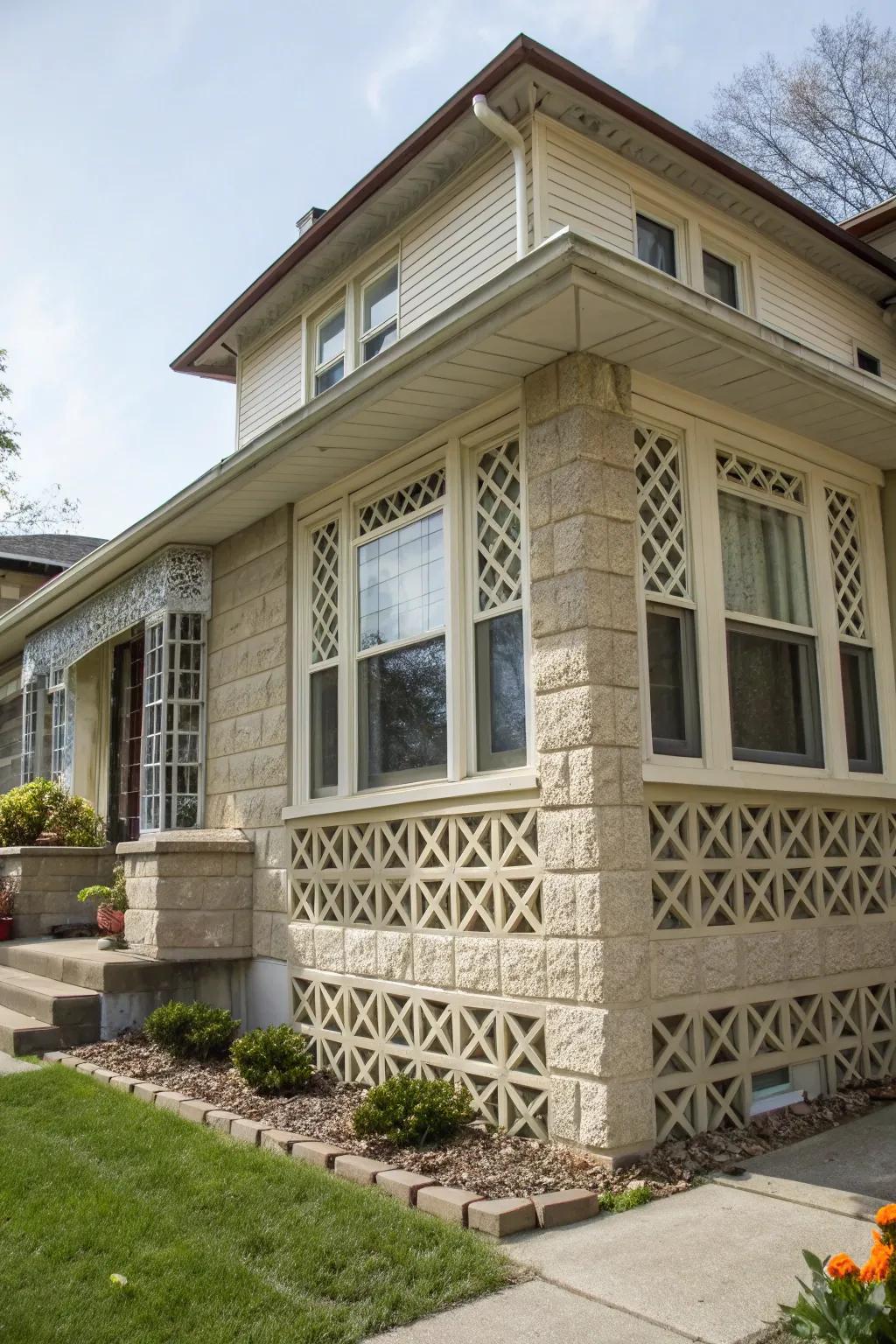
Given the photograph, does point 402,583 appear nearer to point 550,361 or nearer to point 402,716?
point 402,716

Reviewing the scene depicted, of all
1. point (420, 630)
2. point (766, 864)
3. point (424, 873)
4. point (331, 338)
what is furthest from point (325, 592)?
point (766, 864)

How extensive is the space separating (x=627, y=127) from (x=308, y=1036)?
6.24 m

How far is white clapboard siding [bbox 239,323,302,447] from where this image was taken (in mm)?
9922

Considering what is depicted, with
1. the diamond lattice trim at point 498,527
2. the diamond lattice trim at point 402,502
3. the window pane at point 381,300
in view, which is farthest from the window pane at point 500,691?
the window pane at point 381,300

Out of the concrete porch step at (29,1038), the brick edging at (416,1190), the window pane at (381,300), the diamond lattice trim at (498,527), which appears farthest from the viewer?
the window pane at (381,300)

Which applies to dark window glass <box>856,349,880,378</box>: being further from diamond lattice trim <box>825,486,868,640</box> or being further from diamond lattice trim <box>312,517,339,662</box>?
diamond lattice trim <box>312,517,339,662</box>

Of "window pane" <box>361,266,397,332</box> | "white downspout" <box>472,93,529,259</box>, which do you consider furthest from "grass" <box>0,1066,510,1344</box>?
"window pane" <box>361,266,397,332</box>

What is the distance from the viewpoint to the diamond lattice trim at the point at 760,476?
20.3 feet

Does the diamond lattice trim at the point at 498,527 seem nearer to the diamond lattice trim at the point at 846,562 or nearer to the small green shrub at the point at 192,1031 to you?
the diamond lattice trim at the point at 846,562

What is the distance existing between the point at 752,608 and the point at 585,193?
320 centimetres

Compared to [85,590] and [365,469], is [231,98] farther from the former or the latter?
[85,590]

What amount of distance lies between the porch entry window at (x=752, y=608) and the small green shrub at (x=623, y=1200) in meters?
1.97

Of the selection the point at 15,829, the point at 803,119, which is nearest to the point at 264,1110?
the point at 15,829

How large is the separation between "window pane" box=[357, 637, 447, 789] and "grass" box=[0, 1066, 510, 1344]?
2.25m
